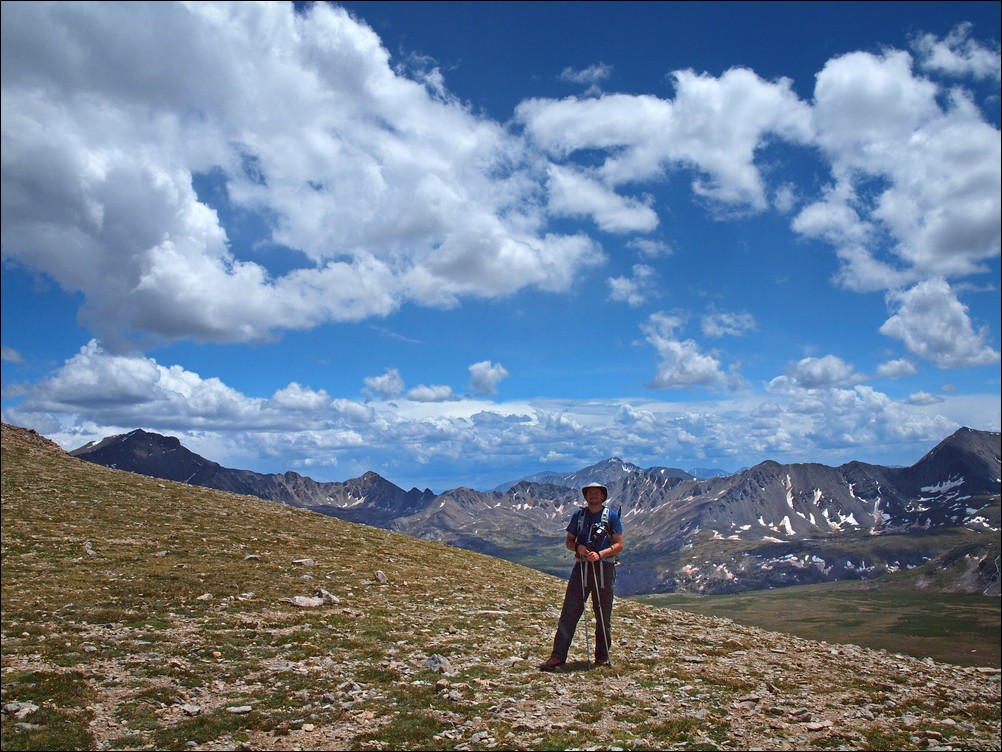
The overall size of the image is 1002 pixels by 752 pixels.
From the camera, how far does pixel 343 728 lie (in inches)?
512

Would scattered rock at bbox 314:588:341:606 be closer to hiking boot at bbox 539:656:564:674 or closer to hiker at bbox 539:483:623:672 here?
hiker at bbox 539:483:623:672

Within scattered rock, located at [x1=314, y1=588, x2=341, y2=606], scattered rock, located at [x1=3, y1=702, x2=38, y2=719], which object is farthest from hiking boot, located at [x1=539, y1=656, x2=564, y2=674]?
scattered rock, located at [x1=3, y1=702, x2=38, y2=719]

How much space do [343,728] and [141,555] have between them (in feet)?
A: 71.4

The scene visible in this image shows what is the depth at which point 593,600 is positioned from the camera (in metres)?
16.8

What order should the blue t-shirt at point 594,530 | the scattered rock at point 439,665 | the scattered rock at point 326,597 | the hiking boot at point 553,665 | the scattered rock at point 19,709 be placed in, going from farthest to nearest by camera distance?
1. the scattered rock at point 326,597
2. the blue t-shirt at point 594,530
3. the hiking boot at point 553,665
4. the scattered rock at point 439,665
5. the scattered rock at point 19,709

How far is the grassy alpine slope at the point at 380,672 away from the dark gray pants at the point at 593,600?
33.0 inches

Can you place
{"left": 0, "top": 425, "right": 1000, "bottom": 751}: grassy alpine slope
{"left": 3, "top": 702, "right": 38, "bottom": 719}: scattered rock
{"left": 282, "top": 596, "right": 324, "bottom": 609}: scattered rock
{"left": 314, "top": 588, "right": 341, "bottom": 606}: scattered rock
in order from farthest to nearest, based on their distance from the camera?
{"left": 314, "top": 588, "right": 341, "bottom": 606}: scattered rock < {"left": 282, "top": 596, "right": 324, "bottom": 609}: scattered rock < {"left": 3, "top": 702, "right": 38, "bottom": 719}: scattered rock < {"left": 0, "top": 425, "right": 1000, "bottom": 751}: grassy alpine slope

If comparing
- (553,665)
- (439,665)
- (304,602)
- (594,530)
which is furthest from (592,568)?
(304,602)

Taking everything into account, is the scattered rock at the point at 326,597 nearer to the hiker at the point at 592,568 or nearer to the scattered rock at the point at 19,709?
→ the hiker at the point at 592,568

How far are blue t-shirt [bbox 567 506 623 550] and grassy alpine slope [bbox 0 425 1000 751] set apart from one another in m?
3.42

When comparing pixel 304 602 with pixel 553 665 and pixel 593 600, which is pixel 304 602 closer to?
pixel 553 665

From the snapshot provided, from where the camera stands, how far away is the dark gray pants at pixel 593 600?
16812 millimetres

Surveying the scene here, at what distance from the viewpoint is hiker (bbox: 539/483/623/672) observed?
16797 mm

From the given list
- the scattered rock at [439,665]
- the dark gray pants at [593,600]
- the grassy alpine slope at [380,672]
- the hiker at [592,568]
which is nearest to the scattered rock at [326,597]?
the grassy alpine slope at [380,672]
